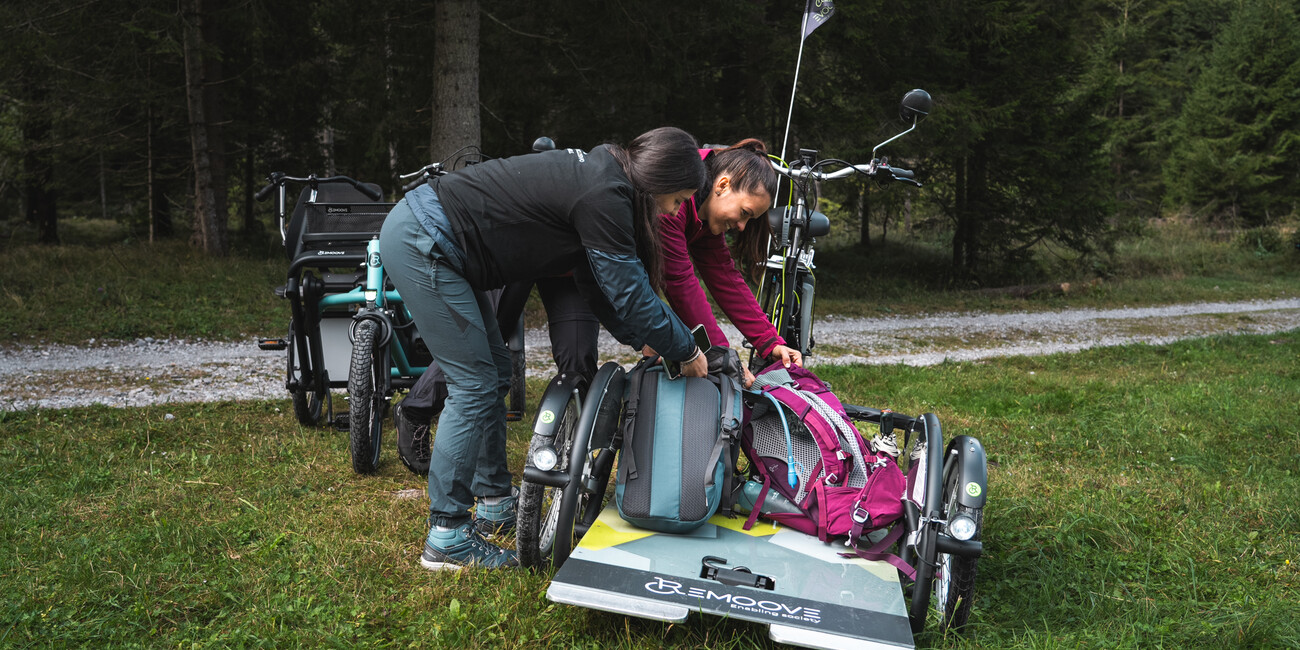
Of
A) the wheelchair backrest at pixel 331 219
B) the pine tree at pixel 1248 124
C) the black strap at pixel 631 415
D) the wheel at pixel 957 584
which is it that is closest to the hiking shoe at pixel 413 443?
the wheelchair backrest at pixel 331 219

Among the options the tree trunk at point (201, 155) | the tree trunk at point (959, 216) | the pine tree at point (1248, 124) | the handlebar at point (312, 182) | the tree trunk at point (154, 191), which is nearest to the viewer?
the handlebar at point (312, 182)

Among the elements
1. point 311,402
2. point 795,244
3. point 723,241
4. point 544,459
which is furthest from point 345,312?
point 544,459

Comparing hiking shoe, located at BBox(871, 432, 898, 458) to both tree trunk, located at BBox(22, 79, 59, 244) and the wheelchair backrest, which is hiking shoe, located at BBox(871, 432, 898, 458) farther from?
tree trunk, located at BBox(22, 79, 59, 244)

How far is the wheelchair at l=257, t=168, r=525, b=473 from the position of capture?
14.1ft

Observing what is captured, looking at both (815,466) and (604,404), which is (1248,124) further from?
(604,404)

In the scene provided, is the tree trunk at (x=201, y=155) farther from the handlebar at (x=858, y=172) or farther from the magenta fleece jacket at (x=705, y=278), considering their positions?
the magenta fleece jacket at (x=705, y=278)

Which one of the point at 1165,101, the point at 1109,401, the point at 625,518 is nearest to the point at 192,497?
the point at 625,518

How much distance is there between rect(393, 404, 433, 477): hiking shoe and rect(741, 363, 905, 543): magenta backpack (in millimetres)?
1755

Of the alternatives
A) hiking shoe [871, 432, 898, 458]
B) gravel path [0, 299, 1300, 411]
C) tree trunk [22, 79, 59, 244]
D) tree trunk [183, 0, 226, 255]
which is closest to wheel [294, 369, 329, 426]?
gravel path [0, 299, 1300, 411]

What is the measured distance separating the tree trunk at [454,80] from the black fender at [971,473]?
307 inches

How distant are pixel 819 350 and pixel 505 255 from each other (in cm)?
675

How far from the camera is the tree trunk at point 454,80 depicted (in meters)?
9.59

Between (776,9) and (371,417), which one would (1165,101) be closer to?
(776,9)

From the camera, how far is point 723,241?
3.73 m
